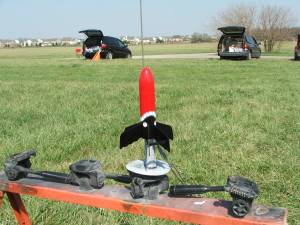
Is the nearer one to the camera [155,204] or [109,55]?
[155,204]

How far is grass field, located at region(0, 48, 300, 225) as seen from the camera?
381 centimetres

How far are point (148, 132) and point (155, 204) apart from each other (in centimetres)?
31

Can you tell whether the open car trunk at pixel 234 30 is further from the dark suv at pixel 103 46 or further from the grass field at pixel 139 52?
the dark suv at pixel 103 46

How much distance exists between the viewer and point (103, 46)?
88.5 feet

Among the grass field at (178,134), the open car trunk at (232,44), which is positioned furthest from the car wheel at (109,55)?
the grass field at (178,134)

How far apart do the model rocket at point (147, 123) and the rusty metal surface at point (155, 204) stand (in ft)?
0.77

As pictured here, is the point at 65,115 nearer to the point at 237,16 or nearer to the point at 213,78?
the point at 213,78

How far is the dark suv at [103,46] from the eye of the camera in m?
27.0

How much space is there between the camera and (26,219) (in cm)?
251

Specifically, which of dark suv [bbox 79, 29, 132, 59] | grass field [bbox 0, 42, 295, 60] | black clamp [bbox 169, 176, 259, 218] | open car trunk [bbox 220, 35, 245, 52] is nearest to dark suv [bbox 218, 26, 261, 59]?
open car trunk [bbox 220, 35, 245, 52]

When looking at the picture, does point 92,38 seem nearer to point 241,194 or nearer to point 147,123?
point 147,123

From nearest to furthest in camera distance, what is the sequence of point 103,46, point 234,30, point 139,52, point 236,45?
point 236,45 → point 234,30 → point 103,46 → point 139,52

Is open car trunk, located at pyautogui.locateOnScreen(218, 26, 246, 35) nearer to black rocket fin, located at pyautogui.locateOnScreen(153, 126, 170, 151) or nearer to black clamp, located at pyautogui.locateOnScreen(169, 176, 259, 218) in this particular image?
black rocket fin, located at pyautogui.locateOnScreen(153, 126, 170, 151)

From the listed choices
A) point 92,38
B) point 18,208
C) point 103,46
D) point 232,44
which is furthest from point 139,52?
point 18,208
